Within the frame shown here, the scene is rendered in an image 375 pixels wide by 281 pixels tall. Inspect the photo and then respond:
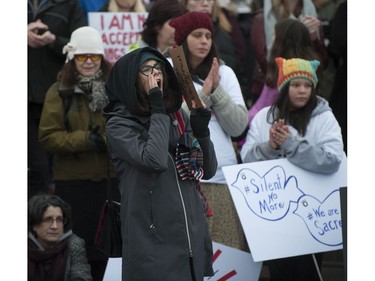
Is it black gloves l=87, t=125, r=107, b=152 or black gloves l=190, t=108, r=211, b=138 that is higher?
black gloves l=190, t=108, r=211, b=138

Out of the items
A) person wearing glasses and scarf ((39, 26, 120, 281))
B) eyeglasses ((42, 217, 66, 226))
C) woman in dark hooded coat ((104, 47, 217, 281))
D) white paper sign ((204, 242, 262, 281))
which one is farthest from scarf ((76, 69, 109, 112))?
woman in dark hooded coat ((104, 47, 217, 281))

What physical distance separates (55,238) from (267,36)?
9.69 feet

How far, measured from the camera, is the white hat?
8.30m

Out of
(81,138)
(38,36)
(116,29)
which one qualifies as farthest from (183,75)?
(116,29)

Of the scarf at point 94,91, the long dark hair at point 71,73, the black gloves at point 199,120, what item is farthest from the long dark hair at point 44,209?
the black gloves at point 199,120

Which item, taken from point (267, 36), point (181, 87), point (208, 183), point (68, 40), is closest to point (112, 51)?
point (68, 40)

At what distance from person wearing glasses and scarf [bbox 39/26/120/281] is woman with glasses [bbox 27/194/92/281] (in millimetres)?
181

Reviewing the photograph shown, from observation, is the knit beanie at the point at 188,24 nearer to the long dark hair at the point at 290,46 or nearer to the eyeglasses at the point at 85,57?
the eyeglasses at the point at 85,57

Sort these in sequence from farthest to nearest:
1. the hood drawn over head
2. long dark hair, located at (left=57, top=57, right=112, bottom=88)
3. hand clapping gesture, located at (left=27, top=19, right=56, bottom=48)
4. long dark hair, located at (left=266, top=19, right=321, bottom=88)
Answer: hand clapping gesture, located at (left=27, top=19, right=56, bottom=48), long dark hair, located at (left=266, top=19, right=321, bottom=88), long dark hair, located at (left=57, top=57, right=112, bottom=88), the hood drawn over head

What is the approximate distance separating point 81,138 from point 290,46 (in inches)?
78.2

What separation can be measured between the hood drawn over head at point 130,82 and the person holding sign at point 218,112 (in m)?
1.47

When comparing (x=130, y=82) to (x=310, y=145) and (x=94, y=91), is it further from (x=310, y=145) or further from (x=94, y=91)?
(x=94, y=91)

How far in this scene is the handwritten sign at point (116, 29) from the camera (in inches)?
377

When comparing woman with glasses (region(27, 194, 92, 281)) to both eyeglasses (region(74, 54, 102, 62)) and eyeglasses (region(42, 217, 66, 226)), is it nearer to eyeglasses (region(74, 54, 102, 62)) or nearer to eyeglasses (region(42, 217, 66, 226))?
eyeglasses (region(42, 217, 66, 226))
